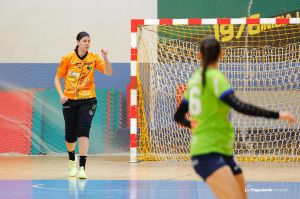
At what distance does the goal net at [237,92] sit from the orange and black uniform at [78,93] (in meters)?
3.24

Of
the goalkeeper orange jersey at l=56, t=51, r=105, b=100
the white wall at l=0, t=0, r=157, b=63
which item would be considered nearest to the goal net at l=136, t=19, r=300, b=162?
the white wall at l=0, t=0, r=157, b=63

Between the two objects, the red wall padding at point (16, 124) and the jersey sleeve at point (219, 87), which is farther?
the red wall padding at point (16, 124)

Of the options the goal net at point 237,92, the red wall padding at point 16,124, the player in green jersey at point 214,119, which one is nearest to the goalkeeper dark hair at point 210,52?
the player in green jersey at point 214,119

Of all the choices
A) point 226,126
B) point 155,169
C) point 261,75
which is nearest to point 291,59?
point 261,75

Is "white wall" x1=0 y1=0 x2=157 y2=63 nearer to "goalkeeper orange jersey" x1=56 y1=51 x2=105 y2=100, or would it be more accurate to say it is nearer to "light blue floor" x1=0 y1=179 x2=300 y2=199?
"goalkeeper orange jersey" x1=56 y1=51 x2=105 y2=100

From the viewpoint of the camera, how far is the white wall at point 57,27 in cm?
1583

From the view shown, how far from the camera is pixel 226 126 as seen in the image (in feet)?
15.6

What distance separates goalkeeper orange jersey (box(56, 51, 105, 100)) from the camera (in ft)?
32.6

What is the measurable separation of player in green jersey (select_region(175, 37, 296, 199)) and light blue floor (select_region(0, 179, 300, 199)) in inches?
137

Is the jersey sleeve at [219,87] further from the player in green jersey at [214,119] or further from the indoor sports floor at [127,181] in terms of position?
the indoor sports floor at [127,181]

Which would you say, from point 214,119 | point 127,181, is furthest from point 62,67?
point 214,119

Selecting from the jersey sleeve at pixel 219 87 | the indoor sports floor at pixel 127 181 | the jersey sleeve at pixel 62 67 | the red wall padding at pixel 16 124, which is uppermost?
the jersey sleeve at pixel 62 67

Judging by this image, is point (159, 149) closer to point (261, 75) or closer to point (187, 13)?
point (261, 75)

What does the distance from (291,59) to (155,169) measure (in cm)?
430
